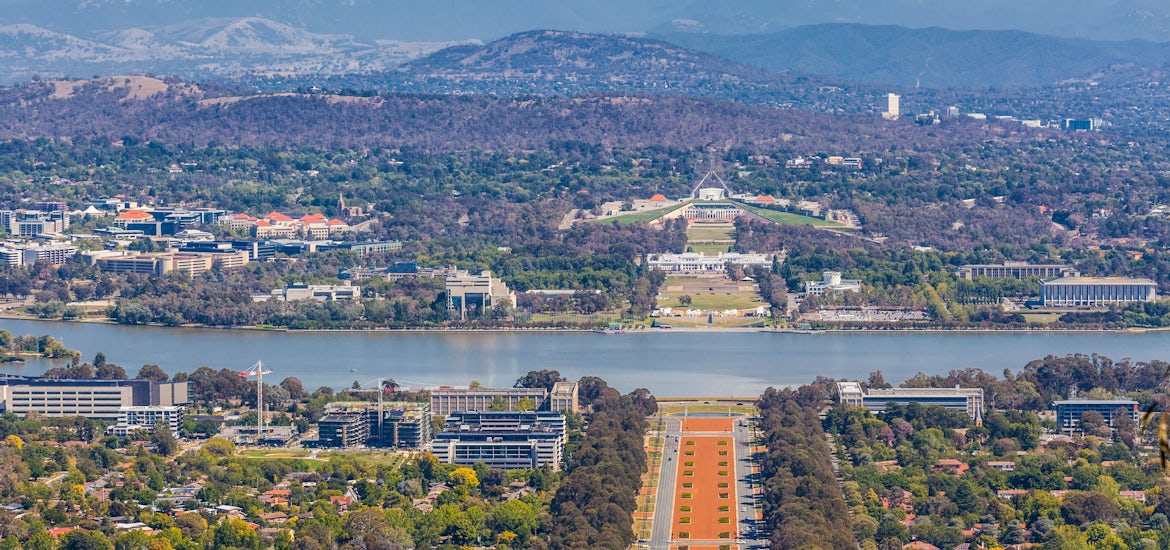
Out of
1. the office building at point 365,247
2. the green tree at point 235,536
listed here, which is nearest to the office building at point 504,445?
the green tree at point 235,536

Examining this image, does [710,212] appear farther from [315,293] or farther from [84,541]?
[84,541]

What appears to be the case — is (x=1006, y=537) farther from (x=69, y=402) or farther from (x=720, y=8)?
(x=720, y=8)

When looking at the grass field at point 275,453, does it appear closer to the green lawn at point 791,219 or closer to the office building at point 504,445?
the office building at point 504,445

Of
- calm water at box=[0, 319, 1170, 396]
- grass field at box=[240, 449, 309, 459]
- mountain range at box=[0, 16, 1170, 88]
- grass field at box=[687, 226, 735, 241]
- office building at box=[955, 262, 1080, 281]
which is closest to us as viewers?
grass field at box=[240, 449, 309, 459]

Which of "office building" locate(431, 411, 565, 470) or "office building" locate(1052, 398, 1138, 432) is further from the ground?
"office building" locate(1052, 398, 1138, 432)

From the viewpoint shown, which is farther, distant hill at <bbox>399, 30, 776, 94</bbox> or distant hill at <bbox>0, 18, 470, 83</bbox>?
distant hill at <bbox>0, 18, 470, 83</bbox>

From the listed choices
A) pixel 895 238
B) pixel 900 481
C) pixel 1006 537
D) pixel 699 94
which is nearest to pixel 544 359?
pixel 900 481

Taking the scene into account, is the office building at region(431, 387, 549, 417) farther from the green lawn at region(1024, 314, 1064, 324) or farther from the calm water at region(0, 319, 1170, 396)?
the green lawn at region(1024, 314, 1064, 324)

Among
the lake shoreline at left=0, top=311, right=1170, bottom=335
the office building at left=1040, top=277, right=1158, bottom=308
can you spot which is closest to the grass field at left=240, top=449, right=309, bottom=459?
the lake shoreline at left=0, top=311, right=1170, bottom=335
